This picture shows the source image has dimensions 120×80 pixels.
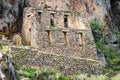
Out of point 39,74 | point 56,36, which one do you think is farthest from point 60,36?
point 39,74

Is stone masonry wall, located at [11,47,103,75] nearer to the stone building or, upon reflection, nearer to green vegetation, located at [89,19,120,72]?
the stone building

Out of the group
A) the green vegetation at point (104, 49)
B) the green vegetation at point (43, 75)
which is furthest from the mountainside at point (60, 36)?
the green vegetation at point (43, 75)

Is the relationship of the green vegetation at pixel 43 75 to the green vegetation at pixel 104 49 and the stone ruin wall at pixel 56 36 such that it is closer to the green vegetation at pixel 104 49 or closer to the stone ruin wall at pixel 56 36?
the stone ruin wall at pixel 56 36

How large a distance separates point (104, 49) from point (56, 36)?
8518mm

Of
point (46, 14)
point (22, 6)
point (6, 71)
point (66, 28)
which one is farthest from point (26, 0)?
point (6, 71)

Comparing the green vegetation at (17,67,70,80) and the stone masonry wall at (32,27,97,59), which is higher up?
the stone masonry wall at (32,27,97,59)

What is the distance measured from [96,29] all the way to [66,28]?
862cm

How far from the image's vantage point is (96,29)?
1951 inches

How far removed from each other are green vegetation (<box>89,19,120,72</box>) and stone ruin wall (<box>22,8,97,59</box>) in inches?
139

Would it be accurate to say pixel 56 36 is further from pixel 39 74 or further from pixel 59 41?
pixel 39 74

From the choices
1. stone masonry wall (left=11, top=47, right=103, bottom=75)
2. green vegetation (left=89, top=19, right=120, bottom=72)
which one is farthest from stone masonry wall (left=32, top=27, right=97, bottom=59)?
green vegetation (left=89, top=19, right=120, bottom=72)

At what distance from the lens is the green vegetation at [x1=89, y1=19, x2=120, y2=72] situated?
148 feet

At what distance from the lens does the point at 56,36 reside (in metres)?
40.9

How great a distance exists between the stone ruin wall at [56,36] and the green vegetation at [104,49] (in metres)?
3.53
